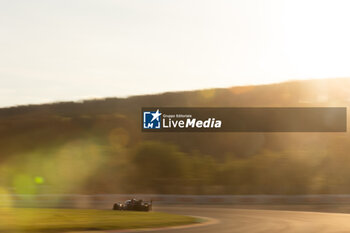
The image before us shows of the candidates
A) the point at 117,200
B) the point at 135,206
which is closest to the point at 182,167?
the point at 117,200

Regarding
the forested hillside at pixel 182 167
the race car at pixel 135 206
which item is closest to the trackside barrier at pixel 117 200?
the race car at pixel 135 206

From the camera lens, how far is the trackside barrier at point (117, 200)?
30.2 m

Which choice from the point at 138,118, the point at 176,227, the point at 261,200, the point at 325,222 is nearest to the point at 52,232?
the point at 176,227

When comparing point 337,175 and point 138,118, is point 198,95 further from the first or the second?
point 337,175

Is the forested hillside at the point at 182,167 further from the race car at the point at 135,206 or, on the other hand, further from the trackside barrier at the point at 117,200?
the race car at the point at 135,206

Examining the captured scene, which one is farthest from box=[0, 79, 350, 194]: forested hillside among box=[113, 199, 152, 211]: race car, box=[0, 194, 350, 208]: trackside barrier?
box=[113, 199, 152, 211]: race car

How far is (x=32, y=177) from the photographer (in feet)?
162

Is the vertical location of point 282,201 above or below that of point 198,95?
below

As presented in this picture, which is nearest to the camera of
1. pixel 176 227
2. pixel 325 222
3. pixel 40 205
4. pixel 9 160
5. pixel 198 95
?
pixel 176 227

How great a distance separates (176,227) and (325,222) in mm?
5568

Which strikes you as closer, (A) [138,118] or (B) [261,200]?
(B) [261,200]

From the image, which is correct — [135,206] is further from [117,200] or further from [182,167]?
[182,167]

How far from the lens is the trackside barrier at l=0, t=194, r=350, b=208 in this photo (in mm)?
30203

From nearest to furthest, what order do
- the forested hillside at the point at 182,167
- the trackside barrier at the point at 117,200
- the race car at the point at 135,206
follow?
the race car at the point at 135,206, the trackside barrier at the point at 117,200, the forested hillside at the point at 182,167
